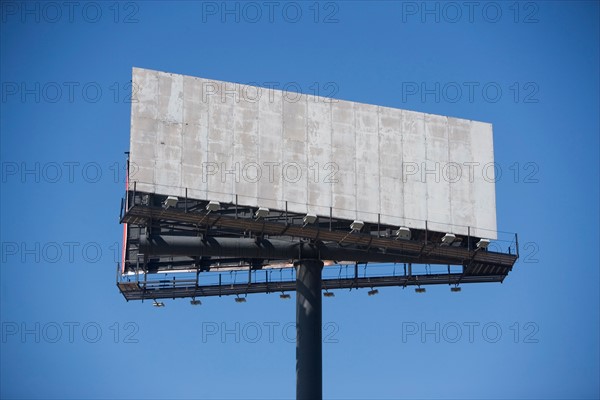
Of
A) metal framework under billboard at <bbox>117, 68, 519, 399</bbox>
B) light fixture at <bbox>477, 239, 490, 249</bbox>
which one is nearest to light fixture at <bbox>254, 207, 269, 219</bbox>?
metal framework under billboard at <bbox>117, 68, 519, 399</bbox>

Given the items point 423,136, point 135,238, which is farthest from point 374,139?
point 135,238

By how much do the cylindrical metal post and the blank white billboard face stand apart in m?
3.79

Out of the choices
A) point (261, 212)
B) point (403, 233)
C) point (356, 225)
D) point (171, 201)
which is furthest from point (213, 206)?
point (403, 233)

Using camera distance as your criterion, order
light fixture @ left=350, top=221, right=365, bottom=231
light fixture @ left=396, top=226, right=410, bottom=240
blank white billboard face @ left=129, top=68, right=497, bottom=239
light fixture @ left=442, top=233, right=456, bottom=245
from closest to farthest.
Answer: blank white billboard face @ left=129, top=68, right=497, bottom=239 < light fixture @ left=350, top=221, right=365, bottom=231 < light fixture @ left=396, top=226, right=410, bottom=240 < light fixture @ left=442, top=233, right=456, bottom=245

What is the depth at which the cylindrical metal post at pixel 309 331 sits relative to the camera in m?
83.6

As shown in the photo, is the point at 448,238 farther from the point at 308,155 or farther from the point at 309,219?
the point at 308,155

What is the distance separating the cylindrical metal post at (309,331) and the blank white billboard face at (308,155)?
379cm

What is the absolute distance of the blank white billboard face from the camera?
83.8 m

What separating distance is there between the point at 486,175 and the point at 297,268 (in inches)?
519

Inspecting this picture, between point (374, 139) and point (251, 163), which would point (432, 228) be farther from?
point (251, 163)

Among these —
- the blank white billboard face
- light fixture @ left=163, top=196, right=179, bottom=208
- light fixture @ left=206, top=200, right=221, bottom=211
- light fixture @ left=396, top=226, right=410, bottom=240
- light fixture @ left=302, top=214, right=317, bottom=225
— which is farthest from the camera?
light fixture @ left=396, top=226, right=410, bottom=240

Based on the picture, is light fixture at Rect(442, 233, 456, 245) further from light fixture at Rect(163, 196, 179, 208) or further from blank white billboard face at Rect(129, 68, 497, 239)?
light fixture at Rect(163, 196, 179, 208)

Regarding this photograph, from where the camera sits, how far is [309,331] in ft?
277

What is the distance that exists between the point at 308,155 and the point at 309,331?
10.1 meters
